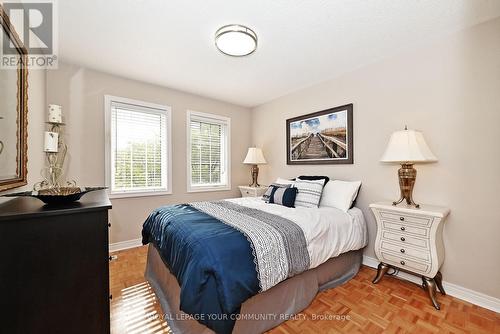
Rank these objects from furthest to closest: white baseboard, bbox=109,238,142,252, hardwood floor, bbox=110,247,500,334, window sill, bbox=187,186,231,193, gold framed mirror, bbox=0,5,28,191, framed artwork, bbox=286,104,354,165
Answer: window sill, bbox=187,186,231,193 → white baseboard, bbox=109,238,142,252 → framed artwork, bbox=286,104,354,165 → hardwood floor, bbox=110,247,500,334 → gold framed mirror, bbox=0,5,28,191

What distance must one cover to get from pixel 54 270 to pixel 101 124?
8.42ft

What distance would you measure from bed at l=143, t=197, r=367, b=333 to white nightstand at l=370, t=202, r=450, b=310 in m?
0.29

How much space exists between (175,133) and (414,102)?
332 cm

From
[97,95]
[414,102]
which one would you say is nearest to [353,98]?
[414,102]

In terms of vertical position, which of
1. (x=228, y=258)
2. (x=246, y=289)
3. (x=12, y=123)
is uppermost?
(x=12, y=123)

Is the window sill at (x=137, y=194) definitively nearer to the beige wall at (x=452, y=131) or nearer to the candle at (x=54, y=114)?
the candle at (x=54, y=114)

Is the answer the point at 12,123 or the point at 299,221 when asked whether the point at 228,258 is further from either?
the point at 12,123

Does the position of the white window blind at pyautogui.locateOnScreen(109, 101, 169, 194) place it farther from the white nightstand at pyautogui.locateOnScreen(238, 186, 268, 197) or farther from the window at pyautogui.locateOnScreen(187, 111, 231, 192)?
the white nightstand at pyautogui.locateOnScreen(238, 186, 268, 197)

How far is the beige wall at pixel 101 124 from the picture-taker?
108 inches

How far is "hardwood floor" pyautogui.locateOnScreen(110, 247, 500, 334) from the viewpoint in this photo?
5.23ft

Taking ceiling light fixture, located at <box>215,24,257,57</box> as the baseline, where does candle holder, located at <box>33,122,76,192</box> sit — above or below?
below

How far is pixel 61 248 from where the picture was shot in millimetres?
976

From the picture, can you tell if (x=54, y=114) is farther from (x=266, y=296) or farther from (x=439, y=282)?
(x=439, y=282)

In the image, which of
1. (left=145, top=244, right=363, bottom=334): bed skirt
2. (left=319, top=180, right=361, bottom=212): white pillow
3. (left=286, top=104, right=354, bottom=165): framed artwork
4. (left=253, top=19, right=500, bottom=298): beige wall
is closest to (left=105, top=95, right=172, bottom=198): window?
(left=145, top=244, right=363, bottom=334): bed skirt
